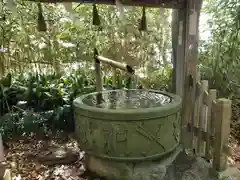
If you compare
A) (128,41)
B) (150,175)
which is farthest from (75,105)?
(128,41)

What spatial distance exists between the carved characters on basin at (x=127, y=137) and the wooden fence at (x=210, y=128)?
1.45ft

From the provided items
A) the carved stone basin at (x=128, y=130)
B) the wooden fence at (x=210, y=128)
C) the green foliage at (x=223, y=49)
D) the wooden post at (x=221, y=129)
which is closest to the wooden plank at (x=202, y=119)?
the wooden fence at (x=210, y=128)

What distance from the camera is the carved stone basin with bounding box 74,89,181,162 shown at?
6.89ft

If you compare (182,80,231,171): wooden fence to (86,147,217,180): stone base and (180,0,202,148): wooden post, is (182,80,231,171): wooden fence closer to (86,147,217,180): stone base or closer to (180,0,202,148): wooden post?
(180,0,202,148): wooden post

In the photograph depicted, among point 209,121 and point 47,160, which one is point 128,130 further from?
point 47,160

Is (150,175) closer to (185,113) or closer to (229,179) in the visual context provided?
(229,179)

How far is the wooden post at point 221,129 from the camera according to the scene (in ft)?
7.45

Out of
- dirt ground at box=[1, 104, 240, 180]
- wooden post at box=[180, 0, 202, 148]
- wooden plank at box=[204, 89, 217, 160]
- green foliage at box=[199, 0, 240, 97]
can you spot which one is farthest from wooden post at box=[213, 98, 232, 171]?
green foliage at box=[199, 0, 240, 97]

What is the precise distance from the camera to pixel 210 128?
2.51m

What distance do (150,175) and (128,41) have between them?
361 cm

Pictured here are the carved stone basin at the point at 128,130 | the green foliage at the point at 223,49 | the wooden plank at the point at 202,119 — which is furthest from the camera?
the green foliage at the point at 223,49

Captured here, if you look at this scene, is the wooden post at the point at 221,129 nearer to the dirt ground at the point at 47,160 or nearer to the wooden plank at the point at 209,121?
the wooden plank at the point at 209,121

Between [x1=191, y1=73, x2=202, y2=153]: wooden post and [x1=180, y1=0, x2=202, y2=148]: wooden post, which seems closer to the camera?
[x1=191, y1=73, x2=202, y2=153]: wooden post

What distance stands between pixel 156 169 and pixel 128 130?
1.86 ft
